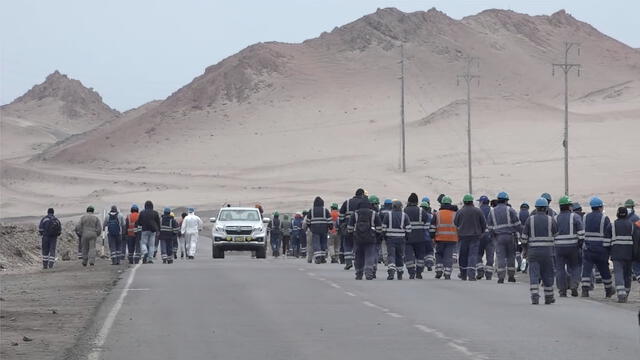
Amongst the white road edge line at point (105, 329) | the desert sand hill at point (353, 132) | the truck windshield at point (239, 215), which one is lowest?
the white road edge line at point (105, 329)

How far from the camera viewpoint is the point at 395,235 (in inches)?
1230

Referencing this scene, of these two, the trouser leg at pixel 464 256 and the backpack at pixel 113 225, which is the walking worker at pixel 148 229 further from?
the trouser leg at pixel 464 256

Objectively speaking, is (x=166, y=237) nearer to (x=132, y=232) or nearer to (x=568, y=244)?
(x=132, y=232)

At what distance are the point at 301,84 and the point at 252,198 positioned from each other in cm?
6721

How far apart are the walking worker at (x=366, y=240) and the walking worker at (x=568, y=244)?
6136mm

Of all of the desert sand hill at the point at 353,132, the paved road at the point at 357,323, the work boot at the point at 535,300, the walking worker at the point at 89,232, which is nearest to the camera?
the paved road at the point at 357,323

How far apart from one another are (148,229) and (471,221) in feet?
39.8

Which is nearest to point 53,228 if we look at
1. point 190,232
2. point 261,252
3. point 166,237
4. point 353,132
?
point 166,237

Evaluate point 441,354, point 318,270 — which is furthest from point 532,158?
point 441,354

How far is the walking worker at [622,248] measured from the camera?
24.3m

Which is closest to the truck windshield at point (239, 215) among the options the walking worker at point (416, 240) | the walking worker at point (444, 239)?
the walking worker at point (416, 240)

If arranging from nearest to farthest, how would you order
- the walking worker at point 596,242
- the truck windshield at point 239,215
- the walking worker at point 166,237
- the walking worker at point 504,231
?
the walking worker at point 596,242, the walking worker at point 504,231, the walking worker at point 166,237, the truck windshield at point 239,215

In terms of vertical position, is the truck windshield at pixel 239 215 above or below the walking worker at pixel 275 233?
above

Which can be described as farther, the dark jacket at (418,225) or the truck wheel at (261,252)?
the truck wheel at (261,252)
